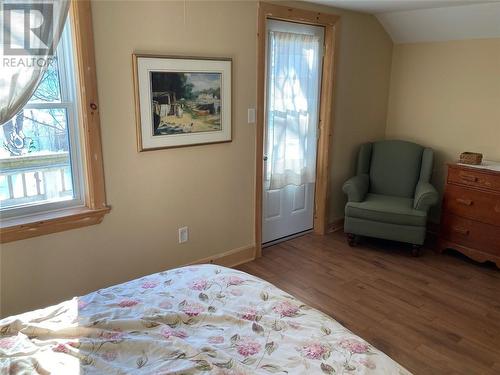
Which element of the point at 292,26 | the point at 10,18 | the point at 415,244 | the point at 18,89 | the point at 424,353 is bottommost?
the point at 424,353

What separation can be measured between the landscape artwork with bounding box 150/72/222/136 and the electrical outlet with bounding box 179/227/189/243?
75cm

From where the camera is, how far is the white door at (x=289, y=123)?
11.6 ft

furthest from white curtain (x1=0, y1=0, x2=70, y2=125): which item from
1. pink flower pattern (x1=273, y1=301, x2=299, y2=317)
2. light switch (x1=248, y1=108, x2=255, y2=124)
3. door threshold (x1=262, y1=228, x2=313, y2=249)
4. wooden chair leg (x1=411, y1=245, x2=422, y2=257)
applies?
wooden chair leg (x1=411, y1=245, x2=422, y2=257)

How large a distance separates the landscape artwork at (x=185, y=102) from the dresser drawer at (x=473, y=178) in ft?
7.21

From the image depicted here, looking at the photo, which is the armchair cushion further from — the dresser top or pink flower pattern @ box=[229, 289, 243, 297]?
pink flower pattern @ box=[229, 289, 243, 297]

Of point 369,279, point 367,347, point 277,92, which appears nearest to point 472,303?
point 369,279

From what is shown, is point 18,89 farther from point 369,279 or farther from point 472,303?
point 472,303

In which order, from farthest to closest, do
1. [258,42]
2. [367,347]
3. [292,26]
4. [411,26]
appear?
[411,26] < [292,26] < [258,42] < [367,347]

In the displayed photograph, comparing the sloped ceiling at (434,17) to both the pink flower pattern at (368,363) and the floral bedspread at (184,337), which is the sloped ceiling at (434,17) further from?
the pink flower pattern at (368,363)

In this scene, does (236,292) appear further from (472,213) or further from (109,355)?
(472,213)

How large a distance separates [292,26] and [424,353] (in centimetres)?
278

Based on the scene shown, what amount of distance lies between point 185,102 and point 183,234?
100cm

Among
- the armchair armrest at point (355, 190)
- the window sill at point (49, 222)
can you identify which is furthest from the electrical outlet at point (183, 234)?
the armchair armrest at point (355, 190)

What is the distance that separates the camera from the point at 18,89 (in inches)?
69.4
